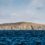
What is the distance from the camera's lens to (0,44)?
31984 millimetres

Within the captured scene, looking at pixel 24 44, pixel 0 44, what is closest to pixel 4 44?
pixel 0 44

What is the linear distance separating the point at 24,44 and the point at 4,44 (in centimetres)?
310

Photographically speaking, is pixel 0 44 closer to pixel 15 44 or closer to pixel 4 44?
pixel 4 44

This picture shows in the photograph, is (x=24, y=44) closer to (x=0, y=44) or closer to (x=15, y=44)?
(x=15, y=44)

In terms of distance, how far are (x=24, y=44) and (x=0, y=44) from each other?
3731mm

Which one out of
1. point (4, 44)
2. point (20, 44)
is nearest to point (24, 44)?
point (20, 44)

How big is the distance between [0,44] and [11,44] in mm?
1961

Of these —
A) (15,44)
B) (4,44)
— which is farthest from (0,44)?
(15,44)

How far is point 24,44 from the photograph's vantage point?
3338 cm

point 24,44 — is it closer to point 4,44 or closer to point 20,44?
point 20,44

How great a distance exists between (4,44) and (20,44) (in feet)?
7.63

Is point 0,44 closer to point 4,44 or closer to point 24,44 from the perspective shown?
point 4,44

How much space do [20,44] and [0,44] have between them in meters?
2.91

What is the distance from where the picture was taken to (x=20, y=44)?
32.5 meters
